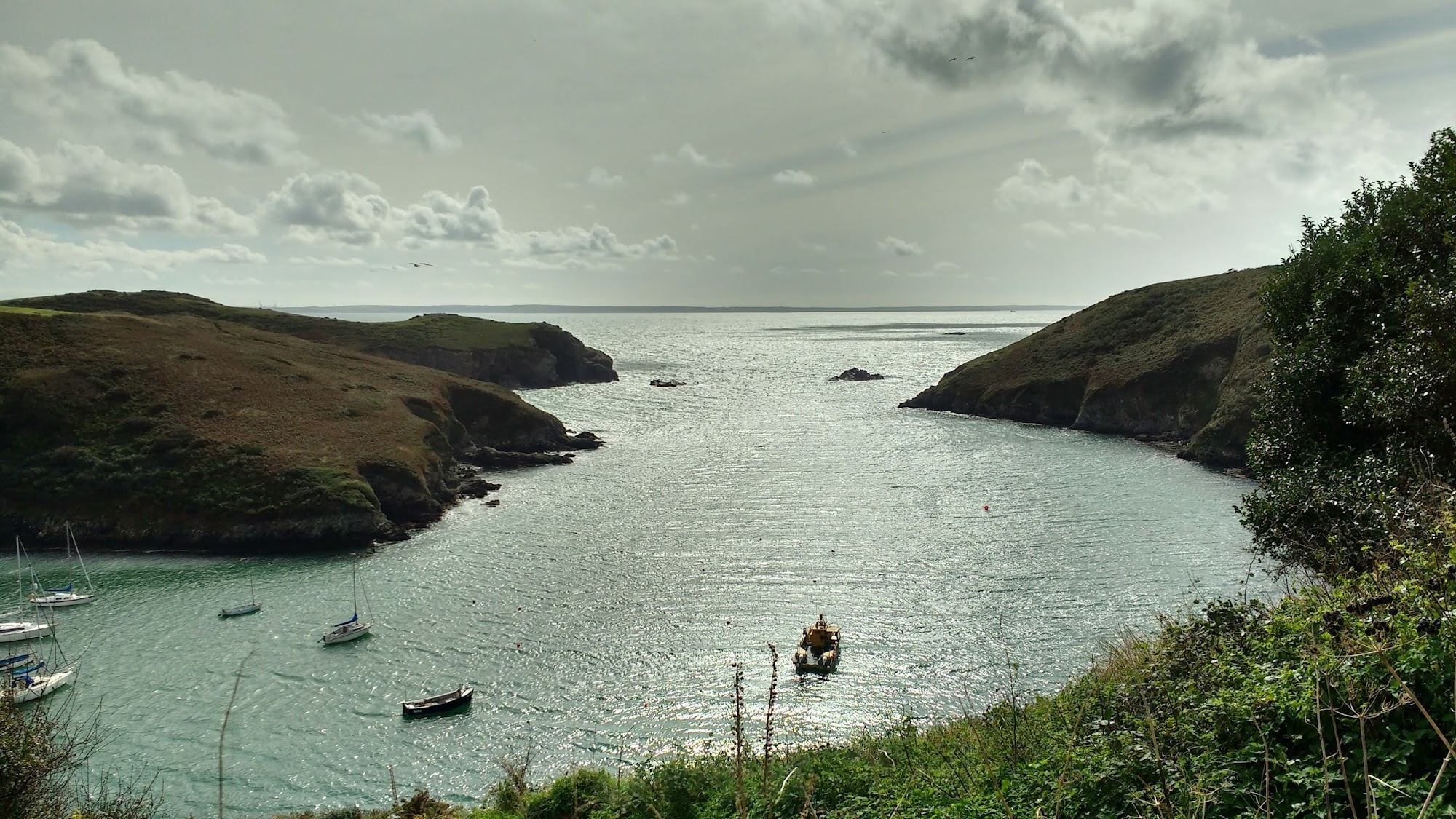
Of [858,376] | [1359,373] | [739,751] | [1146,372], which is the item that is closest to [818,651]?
[1359,373]

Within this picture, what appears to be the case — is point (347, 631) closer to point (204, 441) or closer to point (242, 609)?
point (242, 609)

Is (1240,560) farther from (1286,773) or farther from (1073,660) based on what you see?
(1286,773)

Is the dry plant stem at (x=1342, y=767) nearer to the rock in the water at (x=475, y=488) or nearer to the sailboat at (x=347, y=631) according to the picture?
the sailboat at (x=347, y=631)

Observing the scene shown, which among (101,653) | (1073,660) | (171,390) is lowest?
(101,653)

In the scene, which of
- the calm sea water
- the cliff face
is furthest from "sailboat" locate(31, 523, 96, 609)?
the cliff face

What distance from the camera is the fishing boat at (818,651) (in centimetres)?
3538

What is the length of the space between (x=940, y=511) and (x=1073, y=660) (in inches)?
1087

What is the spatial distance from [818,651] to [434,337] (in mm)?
128731

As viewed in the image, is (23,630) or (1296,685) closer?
(1296,685)

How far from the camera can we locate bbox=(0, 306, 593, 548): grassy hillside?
5806 cm

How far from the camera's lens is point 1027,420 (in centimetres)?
11088

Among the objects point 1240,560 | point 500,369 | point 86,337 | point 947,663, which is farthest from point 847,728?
point 500,369

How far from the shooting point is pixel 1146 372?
101 meters

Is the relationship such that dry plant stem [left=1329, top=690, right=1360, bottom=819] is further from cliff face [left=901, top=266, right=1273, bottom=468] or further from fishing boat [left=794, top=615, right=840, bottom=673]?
cliff face [left=901, top=266, right=1273, bottom=468]
